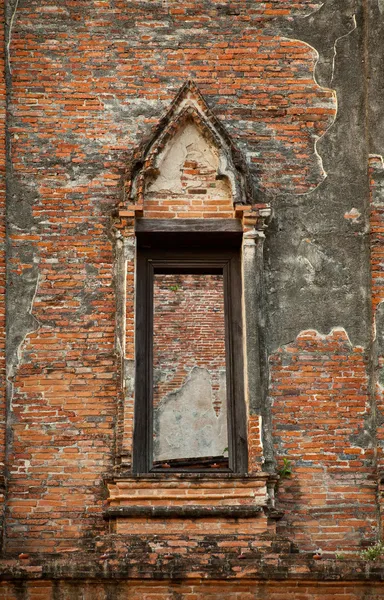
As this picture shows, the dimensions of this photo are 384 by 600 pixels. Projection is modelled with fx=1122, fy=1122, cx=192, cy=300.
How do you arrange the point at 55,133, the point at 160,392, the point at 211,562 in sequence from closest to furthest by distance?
the point at 211,562, the point at 55,133, the point at 160,392

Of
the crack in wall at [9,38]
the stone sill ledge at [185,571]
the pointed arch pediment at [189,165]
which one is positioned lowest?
the stone sill ledge at [185,571]

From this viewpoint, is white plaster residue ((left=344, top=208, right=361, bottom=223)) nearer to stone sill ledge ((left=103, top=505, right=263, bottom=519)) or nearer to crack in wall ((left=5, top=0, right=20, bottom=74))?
stone sill ledge ((left=103, top=505, right=263, bottom=519))

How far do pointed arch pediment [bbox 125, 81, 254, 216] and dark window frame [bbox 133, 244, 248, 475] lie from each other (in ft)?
1.44

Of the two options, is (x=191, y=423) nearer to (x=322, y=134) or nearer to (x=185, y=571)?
(x=322, y=134)

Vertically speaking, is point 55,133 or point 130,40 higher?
point 130,40

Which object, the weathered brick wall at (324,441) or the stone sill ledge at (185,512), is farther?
the weathered brick wall at (324,441)

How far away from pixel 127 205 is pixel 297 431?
2.40 metres

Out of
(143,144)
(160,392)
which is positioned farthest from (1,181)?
(160,392)

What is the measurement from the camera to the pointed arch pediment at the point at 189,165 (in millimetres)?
9711

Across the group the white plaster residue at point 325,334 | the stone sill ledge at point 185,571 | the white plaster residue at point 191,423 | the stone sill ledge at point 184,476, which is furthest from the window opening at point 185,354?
the stone sill ledge at point 185,571

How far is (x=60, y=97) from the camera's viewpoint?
9.99 m

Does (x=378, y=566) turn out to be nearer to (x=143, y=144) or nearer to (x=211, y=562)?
(x=211, y=562)

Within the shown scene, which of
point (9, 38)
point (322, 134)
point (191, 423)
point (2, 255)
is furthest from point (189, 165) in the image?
point (191, 423)

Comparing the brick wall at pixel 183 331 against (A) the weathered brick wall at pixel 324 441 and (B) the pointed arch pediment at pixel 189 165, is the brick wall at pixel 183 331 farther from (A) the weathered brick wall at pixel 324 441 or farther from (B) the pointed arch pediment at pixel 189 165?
(A) the weathered brick wall at pixel 324 441
